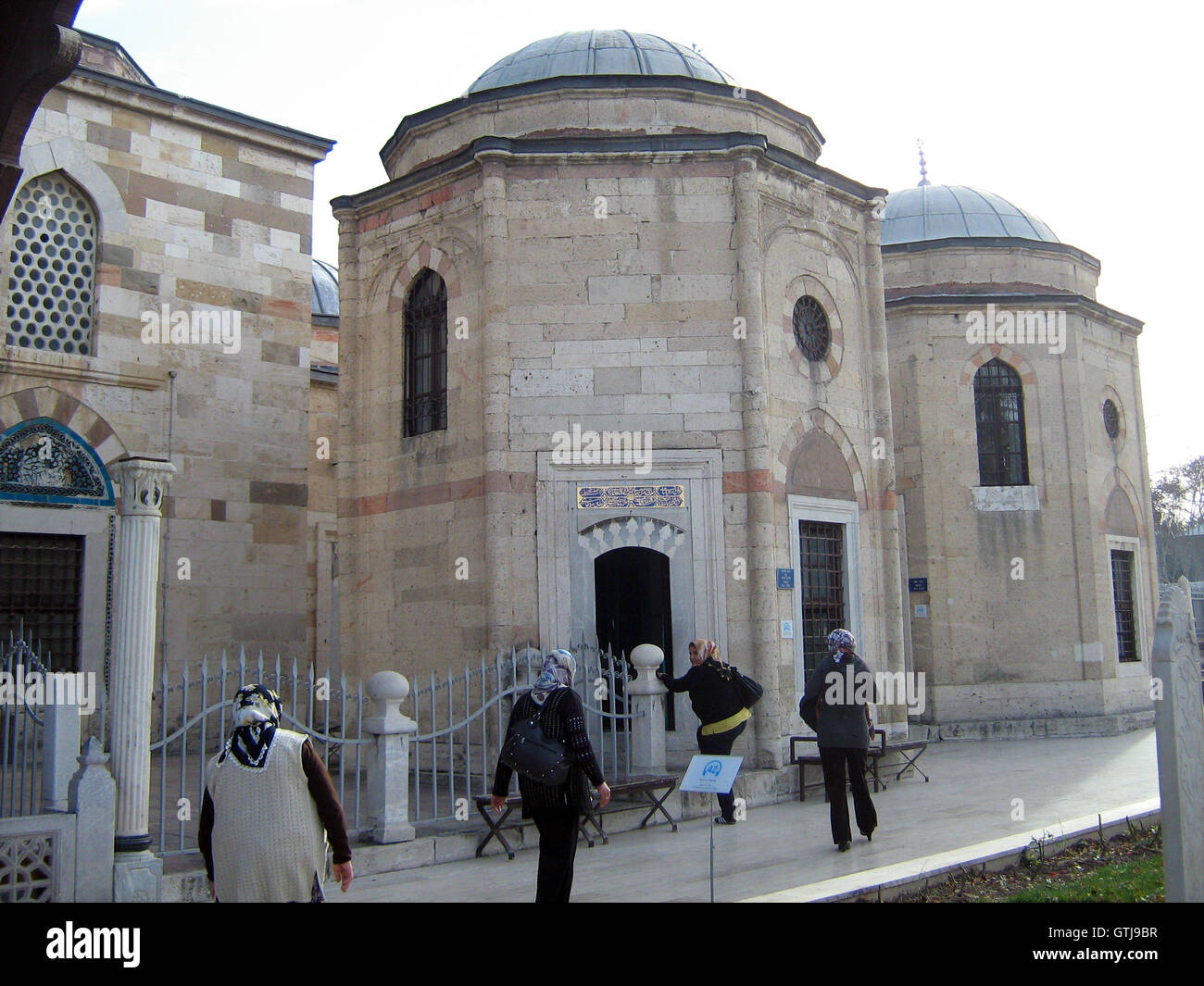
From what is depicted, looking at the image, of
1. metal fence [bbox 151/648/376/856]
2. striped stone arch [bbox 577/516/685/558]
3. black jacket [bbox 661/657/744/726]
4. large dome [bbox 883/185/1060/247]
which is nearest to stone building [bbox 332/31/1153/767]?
striped stone arch [bbox 577/516/685/558]

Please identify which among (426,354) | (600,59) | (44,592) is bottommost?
(44,592)

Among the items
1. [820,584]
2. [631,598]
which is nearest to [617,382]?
[631,598]

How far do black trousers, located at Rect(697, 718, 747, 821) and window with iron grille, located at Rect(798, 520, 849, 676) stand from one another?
2531 mm

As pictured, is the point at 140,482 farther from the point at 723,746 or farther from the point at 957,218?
the point at 957,218

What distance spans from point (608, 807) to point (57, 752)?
13.6ft

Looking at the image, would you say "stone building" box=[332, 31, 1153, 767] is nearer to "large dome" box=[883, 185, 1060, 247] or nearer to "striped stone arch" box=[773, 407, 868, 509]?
"striped stone arch" box=[773, 407, 868, 509]

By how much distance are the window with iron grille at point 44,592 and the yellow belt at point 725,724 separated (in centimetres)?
694

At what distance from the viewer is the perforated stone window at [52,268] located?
11.9 m

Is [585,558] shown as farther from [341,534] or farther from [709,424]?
[341,534]

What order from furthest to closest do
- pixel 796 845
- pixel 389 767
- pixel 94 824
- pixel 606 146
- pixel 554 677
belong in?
pixel 606 146 < pixel 796 845 < pixel 389 767 < pixel 94 824 < pixel 554 677

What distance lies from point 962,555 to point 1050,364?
337 cm

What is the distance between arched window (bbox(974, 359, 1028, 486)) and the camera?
17.0 metres

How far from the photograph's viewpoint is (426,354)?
40.3 feet

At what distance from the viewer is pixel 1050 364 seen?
675 inches
